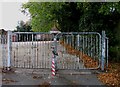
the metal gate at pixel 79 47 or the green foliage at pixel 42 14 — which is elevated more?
the green foliage at pixel 42 14

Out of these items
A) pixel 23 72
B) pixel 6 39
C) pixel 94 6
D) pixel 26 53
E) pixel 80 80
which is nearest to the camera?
pixel 80 80

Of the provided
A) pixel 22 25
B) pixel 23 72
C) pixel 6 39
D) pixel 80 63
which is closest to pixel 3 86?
pixel 23 72

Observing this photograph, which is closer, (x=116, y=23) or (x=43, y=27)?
(x=116, y=23)

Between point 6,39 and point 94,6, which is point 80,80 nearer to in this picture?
point 6,39

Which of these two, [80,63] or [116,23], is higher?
[116,23]

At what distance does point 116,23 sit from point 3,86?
35.2 feet

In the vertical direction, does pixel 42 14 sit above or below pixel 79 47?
above

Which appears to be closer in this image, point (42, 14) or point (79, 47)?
point (79, 47)

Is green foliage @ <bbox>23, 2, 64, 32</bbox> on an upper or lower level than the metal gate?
upper

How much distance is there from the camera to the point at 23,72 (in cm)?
1343

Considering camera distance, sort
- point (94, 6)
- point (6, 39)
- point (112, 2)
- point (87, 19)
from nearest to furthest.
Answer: point (6, 39) < point (112, 2) < point (94, 6) < point (87, 19)

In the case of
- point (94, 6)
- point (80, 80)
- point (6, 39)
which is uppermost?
point (94, 6)

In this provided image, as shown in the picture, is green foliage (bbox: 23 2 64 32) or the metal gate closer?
the metal gate

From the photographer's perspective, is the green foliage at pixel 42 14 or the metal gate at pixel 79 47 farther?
the green foliage at pixel 42 14
